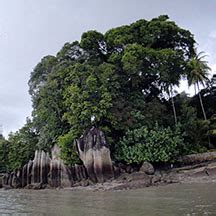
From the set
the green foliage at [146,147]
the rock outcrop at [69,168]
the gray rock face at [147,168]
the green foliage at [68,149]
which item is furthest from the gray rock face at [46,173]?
the gray rock face at [147,168]

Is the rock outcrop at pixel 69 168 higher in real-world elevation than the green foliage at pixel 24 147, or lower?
lower

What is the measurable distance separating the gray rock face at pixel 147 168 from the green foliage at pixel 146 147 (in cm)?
53

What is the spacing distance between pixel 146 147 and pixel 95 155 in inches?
177

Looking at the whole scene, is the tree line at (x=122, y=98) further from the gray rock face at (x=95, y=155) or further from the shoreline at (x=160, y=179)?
the shoreline at (x=160, y=179)

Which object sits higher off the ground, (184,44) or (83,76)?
(184,44)

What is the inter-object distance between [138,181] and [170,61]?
1172 cm

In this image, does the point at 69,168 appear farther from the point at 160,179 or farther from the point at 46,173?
the point at 160,179

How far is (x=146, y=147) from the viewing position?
92.5ft

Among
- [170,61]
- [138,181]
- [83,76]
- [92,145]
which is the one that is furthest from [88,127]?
[170,61]

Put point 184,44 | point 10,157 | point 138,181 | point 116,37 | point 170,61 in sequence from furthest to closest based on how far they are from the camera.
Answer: point 10,157, point 184,44, point 116,37, point 170,61, point 138,181

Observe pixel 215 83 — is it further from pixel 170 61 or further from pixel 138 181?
pixel 138 181

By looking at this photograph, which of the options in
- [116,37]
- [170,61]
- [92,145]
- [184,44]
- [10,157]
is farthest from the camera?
[10,157]

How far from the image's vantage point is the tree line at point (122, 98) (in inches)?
1111

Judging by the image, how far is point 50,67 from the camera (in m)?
35.3
